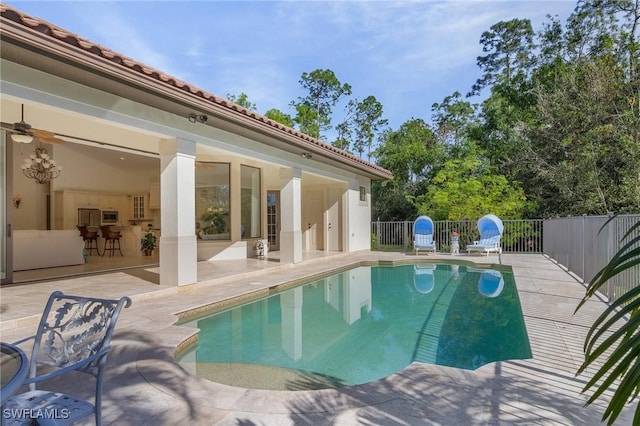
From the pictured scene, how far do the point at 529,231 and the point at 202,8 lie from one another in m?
15.5

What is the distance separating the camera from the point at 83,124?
7707 millimetres

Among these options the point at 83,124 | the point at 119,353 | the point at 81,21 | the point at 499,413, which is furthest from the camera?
the point at 81,21

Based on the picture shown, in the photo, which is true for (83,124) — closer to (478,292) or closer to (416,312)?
(416,312)

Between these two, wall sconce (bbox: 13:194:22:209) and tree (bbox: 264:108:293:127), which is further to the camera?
tree (bbox: 264:108:293:127)

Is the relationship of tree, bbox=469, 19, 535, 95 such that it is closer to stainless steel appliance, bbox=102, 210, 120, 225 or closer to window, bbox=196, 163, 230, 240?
window, bbox=196, 163, 230, 240

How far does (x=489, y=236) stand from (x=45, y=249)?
14611mm

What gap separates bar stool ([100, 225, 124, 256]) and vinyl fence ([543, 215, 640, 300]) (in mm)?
14009

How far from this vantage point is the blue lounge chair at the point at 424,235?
50.4 feet

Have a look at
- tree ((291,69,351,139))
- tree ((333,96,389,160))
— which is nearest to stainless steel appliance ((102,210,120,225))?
tree ((291,69,351,139))

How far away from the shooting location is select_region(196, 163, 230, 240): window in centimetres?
1230

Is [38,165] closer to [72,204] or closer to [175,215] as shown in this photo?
[72,204]

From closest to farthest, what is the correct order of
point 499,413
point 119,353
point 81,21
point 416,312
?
point 499,413 < point 119,353 < point 416,312 < point 81,21

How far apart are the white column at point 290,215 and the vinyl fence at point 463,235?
8.02 metres

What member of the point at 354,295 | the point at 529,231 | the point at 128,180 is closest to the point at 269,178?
the point at 128,180
